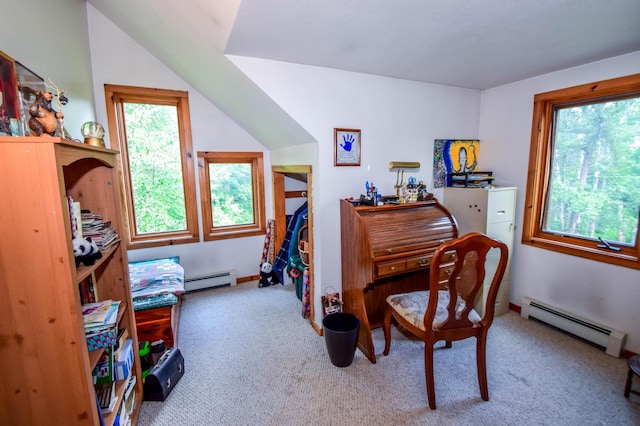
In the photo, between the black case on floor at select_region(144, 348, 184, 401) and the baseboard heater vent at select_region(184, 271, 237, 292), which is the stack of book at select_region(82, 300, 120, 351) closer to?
the black case on floor at select_region(144, 348, 184, 401)

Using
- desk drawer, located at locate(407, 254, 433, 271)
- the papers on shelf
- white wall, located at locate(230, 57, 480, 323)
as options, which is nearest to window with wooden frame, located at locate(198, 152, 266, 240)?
white wall, located at locate(230, 57, 480, 323)

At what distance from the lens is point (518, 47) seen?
1907mm

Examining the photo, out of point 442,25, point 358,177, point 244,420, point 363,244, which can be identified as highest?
point 442,25

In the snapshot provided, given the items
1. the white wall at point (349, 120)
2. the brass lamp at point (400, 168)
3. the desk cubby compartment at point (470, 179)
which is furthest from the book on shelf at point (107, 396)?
the desk cubby compartment at point (470, 179)

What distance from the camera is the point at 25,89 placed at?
1350 millimetres

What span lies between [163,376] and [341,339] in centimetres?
122

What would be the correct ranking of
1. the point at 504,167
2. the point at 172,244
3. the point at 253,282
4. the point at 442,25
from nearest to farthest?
the point at 442,25 < the point at 504,167 < the point at 172,244 < the point at 253,282

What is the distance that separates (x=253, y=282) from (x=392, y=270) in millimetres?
2179

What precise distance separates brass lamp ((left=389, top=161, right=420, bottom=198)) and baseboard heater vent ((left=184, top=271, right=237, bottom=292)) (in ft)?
7.52

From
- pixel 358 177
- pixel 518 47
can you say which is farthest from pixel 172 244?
pixel 518 47

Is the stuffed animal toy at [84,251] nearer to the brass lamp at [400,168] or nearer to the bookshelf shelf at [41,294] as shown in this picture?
the bookshelf shelf at [41,294]

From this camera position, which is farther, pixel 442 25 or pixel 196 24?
pixel 196 24

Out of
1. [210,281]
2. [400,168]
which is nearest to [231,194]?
[210,281]

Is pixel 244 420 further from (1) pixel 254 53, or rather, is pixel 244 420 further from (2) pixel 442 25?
(2) pixel 442 25
